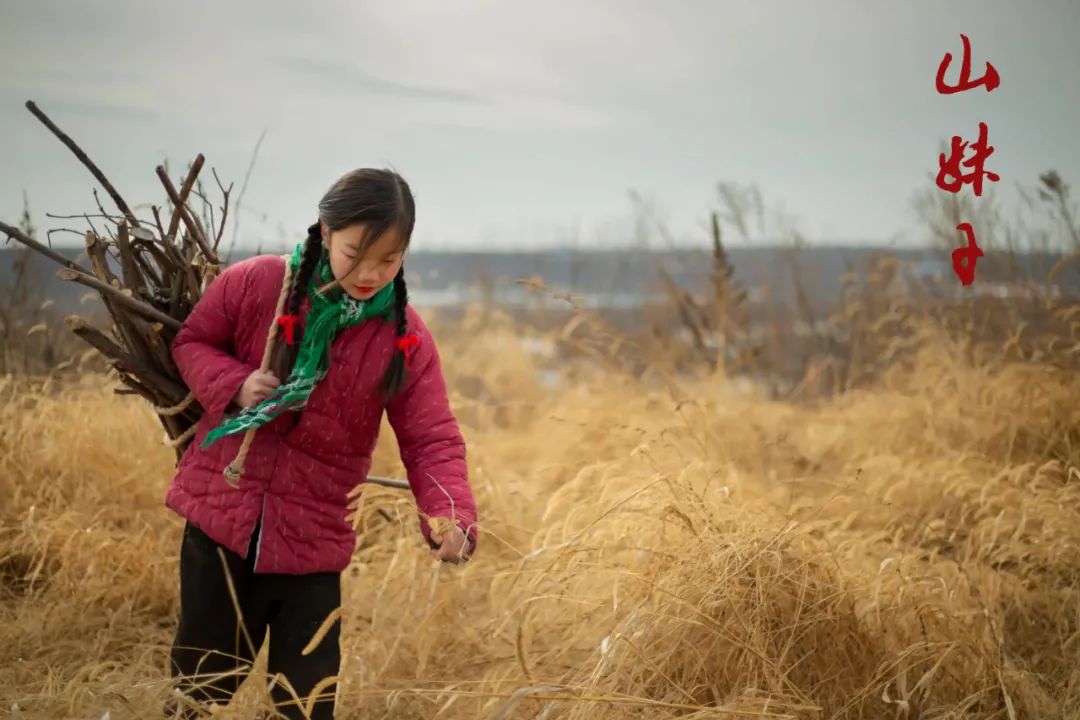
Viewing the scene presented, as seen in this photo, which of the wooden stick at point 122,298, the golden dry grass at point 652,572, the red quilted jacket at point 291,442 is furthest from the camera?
the golden dry grass at point 652,572

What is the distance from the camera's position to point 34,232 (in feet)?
13.5

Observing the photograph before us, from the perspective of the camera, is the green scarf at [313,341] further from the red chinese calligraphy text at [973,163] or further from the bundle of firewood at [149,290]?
the red chinese calligraphy text at [973,163]

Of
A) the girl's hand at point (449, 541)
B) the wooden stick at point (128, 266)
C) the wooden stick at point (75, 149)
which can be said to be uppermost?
the wooden stick at point (75, 149)

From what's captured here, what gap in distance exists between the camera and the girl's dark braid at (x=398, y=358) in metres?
1.85

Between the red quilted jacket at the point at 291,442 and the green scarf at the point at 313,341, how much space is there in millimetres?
40

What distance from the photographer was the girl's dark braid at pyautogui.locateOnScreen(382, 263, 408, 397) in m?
1.85

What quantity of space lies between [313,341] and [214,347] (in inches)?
8.0

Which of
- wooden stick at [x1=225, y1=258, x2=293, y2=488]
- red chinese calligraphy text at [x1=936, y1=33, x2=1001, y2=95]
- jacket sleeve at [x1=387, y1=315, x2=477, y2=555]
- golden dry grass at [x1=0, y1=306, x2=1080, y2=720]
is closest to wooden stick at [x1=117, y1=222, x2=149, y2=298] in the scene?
wooden stick at [x1=225, y1=258, x2=293, y2=488]

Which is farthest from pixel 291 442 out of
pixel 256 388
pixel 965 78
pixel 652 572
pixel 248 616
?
pixel 965 78

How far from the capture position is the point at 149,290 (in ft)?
6.39

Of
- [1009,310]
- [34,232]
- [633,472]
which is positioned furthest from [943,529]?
[34,232]

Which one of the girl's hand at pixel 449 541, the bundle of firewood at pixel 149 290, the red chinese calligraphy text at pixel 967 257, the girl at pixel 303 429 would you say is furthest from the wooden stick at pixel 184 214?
the red chinese calligraphy text at pixel 967 257

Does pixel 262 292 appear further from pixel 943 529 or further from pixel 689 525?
pixel 943 529

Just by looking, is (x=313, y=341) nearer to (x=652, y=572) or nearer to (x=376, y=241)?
(x=376, y=241)
